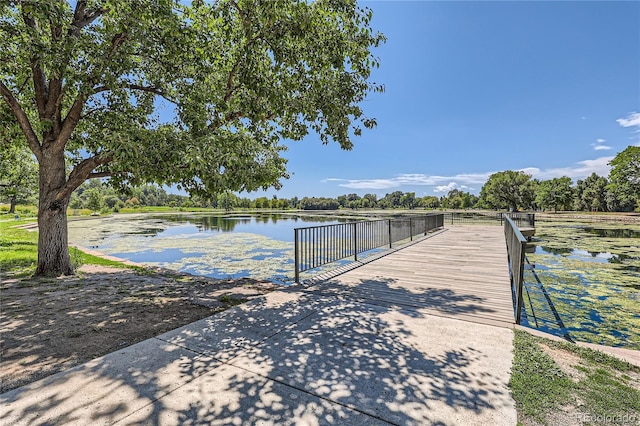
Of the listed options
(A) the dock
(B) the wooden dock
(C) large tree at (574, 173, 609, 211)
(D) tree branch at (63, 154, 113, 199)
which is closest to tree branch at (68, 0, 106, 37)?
(D) tree branch at (63, 154, 113, 199)

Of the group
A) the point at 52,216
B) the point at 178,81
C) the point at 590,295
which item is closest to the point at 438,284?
the point at 590,295

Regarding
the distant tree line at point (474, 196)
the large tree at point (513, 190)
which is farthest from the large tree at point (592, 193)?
the large tree at point (513, 190)

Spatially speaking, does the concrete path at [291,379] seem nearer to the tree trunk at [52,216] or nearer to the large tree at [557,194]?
the tree trunk at [52,216]

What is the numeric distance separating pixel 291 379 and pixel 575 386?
2.14m

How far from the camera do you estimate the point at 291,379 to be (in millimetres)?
2295

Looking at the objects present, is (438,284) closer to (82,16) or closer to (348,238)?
(348,238)

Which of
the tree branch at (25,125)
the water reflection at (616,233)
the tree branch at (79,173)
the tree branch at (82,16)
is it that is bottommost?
the water reflection at (616,233)

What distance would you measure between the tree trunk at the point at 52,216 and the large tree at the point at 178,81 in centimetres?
2

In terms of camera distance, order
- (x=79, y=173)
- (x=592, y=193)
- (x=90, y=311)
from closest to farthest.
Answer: (x=90, y=311) < (x=79, y=173) < (x=592, y=193)

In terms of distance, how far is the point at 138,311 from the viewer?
3930 millimetres

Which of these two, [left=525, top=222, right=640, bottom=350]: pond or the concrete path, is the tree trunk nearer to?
the concrete path

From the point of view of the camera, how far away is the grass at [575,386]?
73.9 inches

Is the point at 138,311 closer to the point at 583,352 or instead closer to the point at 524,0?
the point at 583,352

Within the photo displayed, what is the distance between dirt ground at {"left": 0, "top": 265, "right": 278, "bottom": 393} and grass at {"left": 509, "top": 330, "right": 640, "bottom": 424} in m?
3.41
